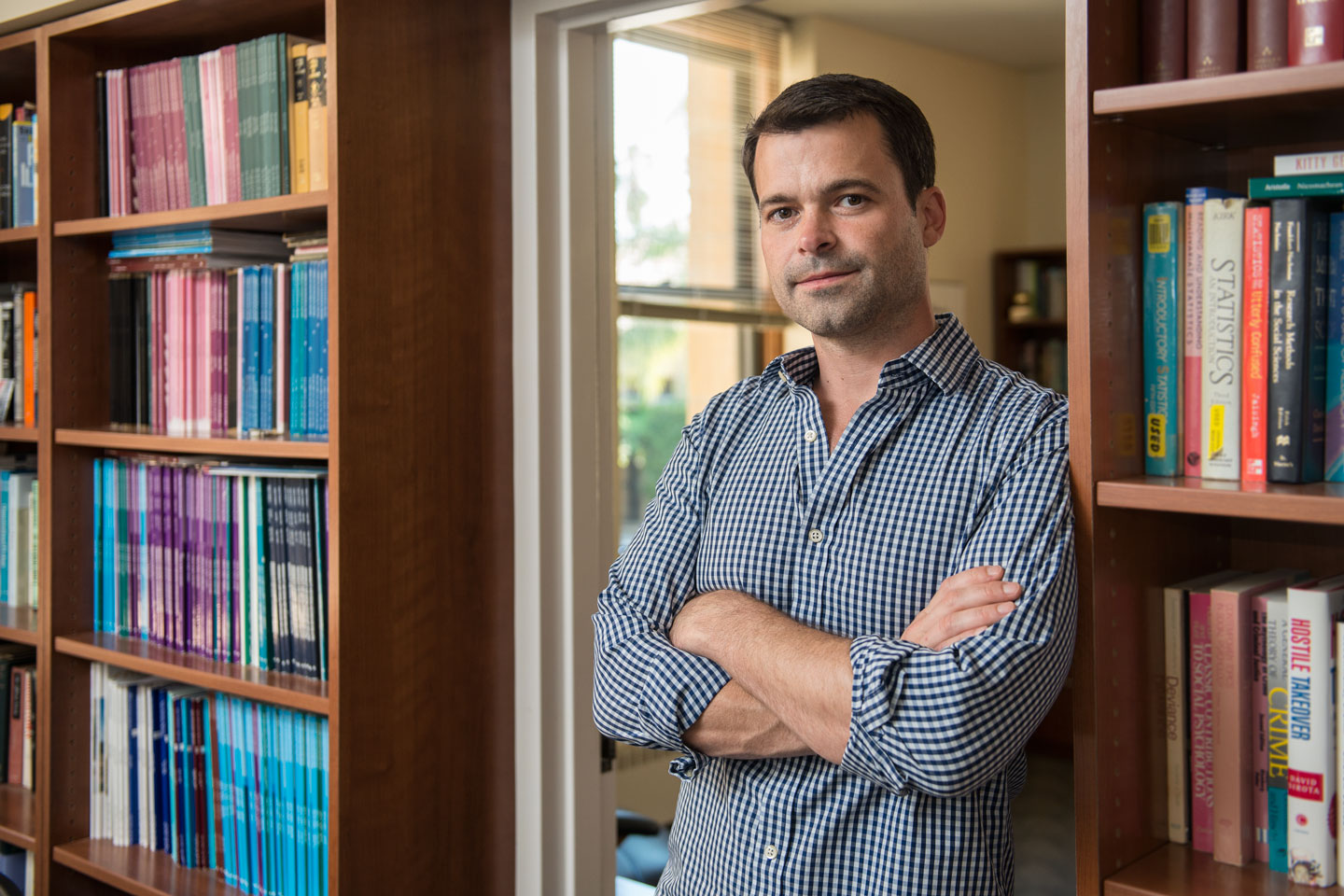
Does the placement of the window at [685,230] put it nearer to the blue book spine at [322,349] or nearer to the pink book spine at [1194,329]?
the blue book spine at [322,349]

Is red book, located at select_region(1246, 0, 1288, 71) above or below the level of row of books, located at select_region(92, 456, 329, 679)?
above

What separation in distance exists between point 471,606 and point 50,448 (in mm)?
908

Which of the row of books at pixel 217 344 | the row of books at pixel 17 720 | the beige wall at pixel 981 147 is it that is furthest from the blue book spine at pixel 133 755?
the beige wall at pixel 981 147

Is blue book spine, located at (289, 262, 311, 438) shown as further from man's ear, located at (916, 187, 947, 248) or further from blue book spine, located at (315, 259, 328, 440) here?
man's ear, located at (916, 187, 947, 248)

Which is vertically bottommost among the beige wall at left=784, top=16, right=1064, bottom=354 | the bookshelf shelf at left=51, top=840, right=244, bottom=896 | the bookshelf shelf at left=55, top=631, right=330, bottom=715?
the bookshelf shelf at left=51, top=840, right=244, bottom=896

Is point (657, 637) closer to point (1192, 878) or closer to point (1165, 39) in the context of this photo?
point (1192, 878)

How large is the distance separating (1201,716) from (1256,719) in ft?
0.17

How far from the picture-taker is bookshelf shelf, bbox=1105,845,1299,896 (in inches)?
43.8

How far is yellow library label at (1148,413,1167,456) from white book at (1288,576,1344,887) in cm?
18

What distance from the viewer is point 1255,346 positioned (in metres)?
1.10

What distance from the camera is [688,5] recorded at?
1.81 meters

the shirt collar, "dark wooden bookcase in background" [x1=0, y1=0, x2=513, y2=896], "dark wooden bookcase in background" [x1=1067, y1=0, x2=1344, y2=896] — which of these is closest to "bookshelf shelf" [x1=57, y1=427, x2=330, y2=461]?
"dark wooden bookcase in background" [x1=0, y1=0, x2=513, y2=896]

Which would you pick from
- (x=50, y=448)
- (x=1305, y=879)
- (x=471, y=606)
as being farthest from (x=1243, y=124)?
(x=50, y=448)

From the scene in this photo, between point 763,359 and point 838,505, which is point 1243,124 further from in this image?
point 763,359
